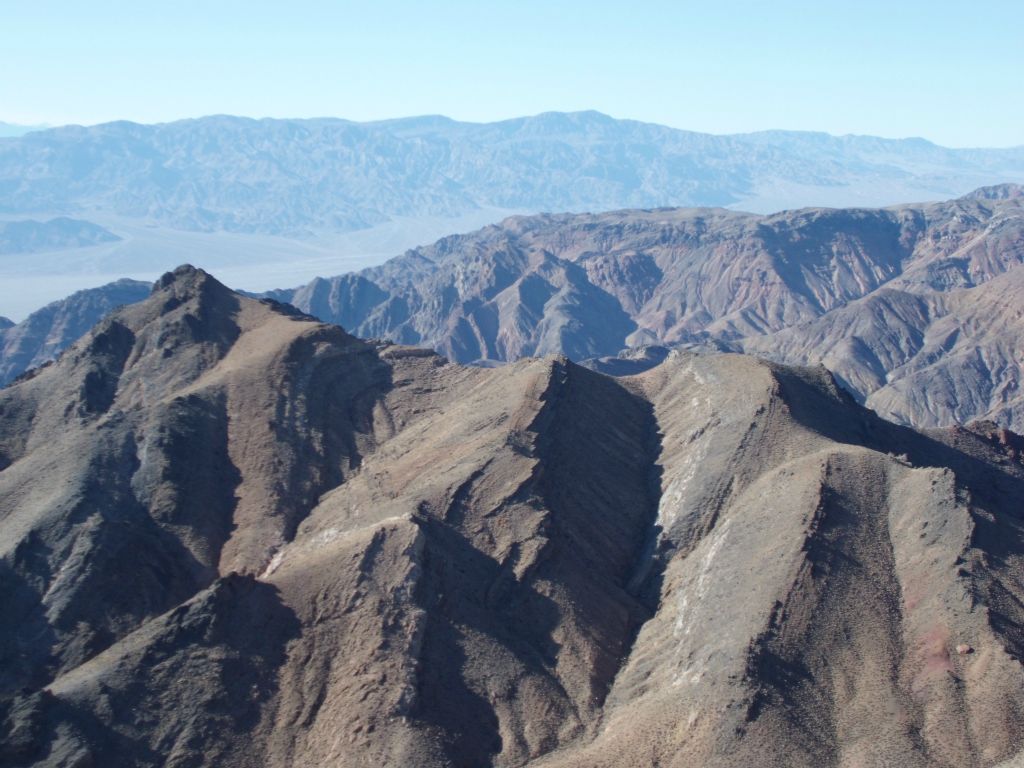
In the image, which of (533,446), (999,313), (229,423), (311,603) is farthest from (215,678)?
(999,313)

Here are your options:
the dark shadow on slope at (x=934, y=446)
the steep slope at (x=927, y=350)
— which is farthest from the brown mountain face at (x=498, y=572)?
the steep slope at (x=927, y=350)

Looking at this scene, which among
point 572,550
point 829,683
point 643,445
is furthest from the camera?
point 643,445

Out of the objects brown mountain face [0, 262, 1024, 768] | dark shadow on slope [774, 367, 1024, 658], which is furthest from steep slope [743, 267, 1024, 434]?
brown mountain face [0, 262, 1024, 768]

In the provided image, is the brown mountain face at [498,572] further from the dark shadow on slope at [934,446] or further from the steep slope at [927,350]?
the steep slope at [927,350]

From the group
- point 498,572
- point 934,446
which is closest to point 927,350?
point 934,446

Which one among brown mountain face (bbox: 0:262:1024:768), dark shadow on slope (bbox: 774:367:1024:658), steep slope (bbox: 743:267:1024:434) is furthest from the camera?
steep slope (bbox: 743:267:1024:434)

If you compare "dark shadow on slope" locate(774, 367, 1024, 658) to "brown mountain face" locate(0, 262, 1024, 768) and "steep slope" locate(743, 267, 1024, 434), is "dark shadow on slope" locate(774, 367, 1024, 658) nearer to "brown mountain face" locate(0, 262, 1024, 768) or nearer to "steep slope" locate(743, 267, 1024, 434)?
"brown mountain face" locate(0, 262, 1024, 768)

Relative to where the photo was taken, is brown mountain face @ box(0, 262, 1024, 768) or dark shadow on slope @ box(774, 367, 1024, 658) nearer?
brown mountain face @ box(0, 262, 1024, 768)

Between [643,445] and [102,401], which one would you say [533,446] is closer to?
[643,445]

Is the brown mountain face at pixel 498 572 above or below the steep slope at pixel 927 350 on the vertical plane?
above
